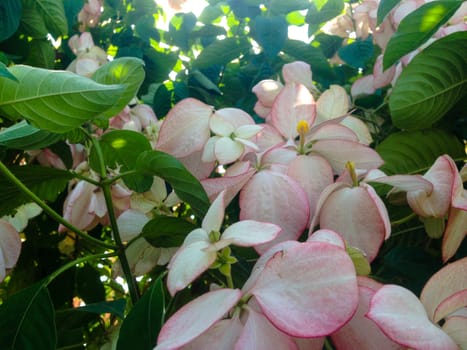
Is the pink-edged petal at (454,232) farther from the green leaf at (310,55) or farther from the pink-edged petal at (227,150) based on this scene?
the green leaf at (310,55)

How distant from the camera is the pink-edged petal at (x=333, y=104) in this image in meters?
0.55

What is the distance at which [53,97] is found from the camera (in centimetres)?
39

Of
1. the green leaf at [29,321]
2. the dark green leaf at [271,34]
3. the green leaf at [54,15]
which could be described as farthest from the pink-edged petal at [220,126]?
the green leaf at [54,15]

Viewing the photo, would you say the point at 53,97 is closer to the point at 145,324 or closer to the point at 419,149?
the point at 145,324

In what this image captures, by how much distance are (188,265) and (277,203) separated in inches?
4.2

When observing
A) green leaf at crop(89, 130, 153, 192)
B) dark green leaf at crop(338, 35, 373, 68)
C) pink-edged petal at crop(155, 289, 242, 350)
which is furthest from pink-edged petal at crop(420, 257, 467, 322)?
dark green leaf at crop(338, 35, 373, 68)

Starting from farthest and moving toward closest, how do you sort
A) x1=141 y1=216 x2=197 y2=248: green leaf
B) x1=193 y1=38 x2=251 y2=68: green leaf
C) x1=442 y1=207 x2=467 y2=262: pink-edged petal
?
x1=193 y1=38 x2=251 y2=68: green leaf
x1=141 y1=216 x2=197 y2=248: green leaf
x1=442 y1=207 x2=467 y2=262: pink-edged petal

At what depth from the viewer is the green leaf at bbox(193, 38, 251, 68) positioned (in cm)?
102

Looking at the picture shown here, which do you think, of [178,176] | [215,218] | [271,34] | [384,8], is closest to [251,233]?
[215,218]

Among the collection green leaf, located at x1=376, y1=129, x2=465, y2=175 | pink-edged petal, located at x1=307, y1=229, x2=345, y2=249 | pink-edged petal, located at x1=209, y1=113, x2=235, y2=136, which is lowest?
green leaf, located at x1=376, y1=129, x2=465, y2=175

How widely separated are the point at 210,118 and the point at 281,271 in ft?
0.79

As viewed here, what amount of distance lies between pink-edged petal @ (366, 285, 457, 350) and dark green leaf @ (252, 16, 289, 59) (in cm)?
72

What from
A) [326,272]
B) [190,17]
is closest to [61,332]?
[326,272]

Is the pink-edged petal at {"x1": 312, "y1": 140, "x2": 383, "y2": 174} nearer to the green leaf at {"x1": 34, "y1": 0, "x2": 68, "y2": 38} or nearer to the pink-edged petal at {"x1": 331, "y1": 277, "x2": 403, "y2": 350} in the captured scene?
the pink-edged petal at {"x1": 331, "y1": 277, "x2": 403, "y2": 350}
